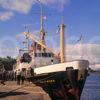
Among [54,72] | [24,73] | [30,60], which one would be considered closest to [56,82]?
[54,72]

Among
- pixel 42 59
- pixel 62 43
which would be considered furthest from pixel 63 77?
pixel 42 59

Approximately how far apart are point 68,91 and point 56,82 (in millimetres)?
1229

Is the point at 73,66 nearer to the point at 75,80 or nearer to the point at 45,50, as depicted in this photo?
the point at 75,80

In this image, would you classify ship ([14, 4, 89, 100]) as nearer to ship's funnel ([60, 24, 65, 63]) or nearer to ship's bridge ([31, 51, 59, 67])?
ship's funnel ([60, 24, 65, 63])

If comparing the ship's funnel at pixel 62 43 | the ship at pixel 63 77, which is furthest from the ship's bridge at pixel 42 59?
the ship's funnel at pixel 62 43

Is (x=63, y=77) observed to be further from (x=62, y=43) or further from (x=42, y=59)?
(x=42, y=59)

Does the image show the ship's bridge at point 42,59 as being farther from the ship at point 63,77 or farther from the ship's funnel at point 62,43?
the ship's funnel at point 62,43

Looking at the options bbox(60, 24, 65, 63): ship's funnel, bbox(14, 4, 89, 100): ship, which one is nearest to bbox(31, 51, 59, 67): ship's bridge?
bbox(14, 4, 89, 100): ship

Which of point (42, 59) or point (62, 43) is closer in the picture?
point (62, 43)

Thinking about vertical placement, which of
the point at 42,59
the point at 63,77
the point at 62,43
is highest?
the point at 62,43

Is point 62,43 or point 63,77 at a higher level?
point 62,43

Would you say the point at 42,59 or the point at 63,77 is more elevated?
the point at 42,59

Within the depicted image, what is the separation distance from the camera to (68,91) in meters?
27.4

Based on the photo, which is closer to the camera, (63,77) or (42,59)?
(63,77)
